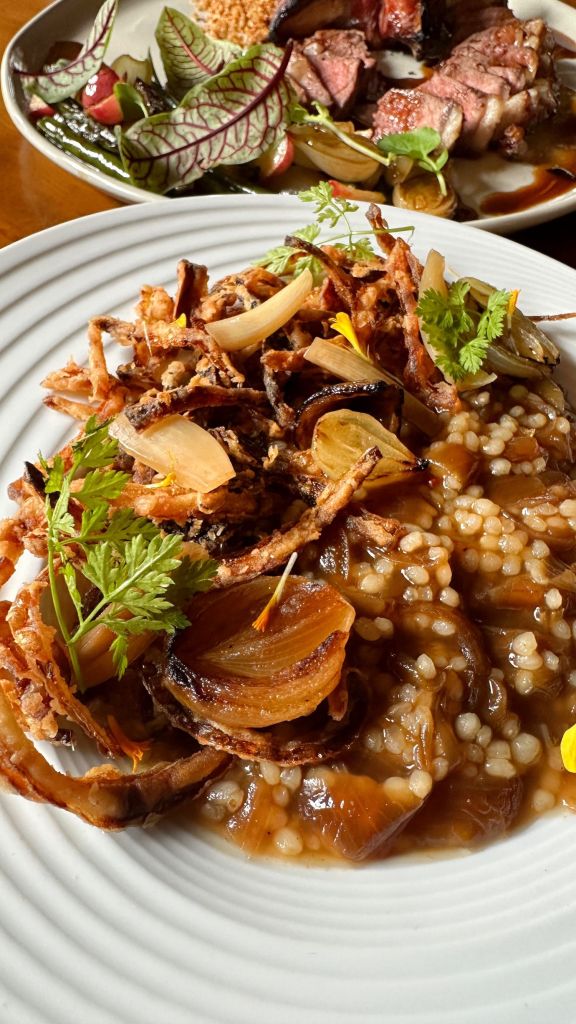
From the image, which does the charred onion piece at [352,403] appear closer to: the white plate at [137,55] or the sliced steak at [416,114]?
the white plate at [137,55]

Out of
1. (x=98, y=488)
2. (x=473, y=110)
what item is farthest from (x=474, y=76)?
(x=98, y=488)

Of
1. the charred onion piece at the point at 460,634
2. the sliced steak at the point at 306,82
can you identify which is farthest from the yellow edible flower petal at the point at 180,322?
the sliced steak at the point at 306,82

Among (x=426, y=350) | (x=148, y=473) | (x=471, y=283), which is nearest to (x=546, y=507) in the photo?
(x=426, y=350)

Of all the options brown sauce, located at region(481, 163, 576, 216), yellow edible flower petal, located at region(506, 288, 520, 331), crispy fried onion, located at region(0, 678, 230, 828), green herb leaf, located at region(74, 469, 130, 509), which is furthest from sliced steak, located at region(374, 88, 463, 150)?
crispy fried onion, located at region(0, 678, 230, 828)

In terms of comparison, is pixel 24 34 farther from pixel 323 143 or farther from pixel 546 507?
pixel 546 507

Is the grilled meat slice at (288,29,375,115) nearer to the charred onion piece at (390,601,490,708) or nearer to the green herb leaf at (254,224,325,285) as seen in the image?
the green herb leaf at (254,224,325,285)

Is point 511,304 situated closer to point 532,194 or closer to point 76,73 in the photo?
point 532,194

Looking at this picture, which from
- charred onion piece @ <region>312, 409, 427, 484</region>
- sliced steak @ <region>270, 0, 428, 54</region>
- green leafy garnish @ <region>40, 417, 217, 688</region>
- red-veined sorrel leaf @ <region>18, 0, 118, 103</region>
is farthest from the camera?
sliced steak @ <region>270, 0, 428, 54</region>
